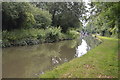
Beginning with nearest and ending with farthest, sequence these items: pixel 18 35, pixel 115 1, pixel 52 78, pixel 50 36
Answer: pixel 52 78, pixel 115 1, pixel 18 35, pixel 50 36

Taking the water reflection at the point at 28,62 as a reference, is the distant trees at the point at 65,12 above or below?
above

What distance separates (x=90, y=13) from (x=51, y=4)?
2049 centimetres

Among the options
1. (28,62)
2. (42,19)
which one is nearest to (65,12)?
(42,19)

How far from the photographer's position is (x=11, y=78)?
6.70 meters

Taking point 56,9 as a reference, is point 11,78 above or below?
below

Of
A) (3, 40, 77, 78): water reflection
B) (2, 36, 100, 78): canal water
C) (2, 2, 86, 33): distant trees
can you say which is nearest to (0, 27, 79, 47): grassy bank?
(2, 2, 86, 33): distant trees

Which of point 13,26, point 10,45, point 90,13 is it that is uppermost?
point 90,13

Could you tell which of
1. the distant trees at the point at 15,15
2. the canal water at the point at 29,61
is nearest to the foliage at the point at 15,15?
the distant trees at the point at 15,15

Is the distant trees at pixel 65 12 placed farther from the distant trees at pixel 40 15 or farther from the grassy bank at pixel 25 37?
the grassy bank at pixel 25 37

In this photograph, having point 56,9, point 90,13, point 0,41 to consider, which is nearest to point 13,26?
point 0,41

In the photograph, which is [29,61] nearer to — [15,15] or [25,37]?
[15,15]

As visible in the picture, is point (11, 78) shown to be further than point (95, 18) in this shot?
No

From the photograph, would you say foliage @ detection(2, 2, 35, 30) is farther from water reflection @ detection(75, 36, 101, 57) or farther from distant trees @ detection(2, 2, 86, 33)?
water reflection @ detection(75, 36, 101, 57)

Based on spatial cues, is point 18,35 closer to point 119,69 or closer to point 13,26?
point 13,26
